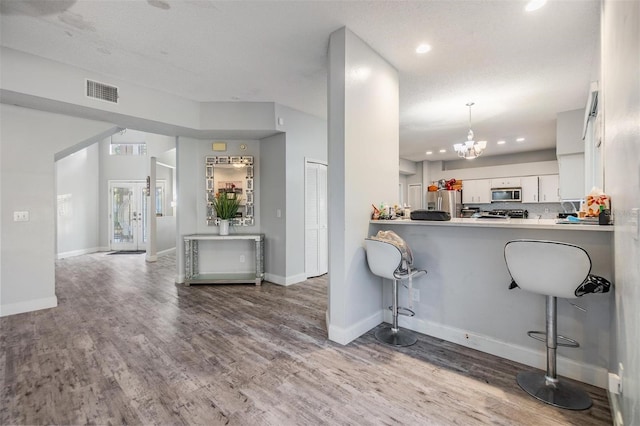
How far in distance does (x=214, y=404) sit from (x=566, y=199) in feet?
18.3

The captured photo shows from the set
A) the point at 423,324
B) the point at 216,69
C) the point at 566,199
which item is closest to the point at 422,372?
the point at 423,324

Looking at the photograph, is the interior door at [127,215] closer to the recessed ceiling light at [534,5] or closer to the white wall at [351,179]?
the white wall at [351,179]

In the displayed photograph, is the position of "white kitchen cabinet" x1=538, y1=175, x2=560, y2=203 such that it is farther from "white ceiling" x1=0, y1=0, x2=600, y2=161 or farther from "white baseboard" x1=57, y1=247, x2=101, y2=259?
"white baseboard" x1=57, y1=247, x2=101, y2=259

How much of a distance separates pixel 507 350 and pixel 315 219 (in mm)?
3296

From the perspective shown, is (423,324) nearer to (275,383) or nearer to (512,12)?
(275,383)

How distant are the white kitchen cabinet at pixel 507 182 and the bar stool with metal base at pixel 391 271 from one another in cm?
677

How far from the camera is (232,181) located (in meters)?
4.82

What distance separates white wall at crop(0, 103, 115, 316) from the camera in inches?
129

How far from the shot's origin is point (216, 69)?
324cm

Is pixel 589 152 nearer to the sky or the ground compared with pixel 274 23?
nearer to the ground

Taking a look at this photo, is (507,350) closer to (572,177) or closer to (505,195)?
(572,177)

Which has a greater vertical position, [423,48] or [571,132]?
[423,48]

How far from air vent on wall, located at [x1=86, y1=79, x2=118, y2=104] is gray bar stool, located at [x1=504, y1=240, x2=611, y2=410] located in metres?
4.31

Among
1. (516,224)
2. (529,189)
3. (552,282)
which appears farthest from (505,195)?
(552,282)
